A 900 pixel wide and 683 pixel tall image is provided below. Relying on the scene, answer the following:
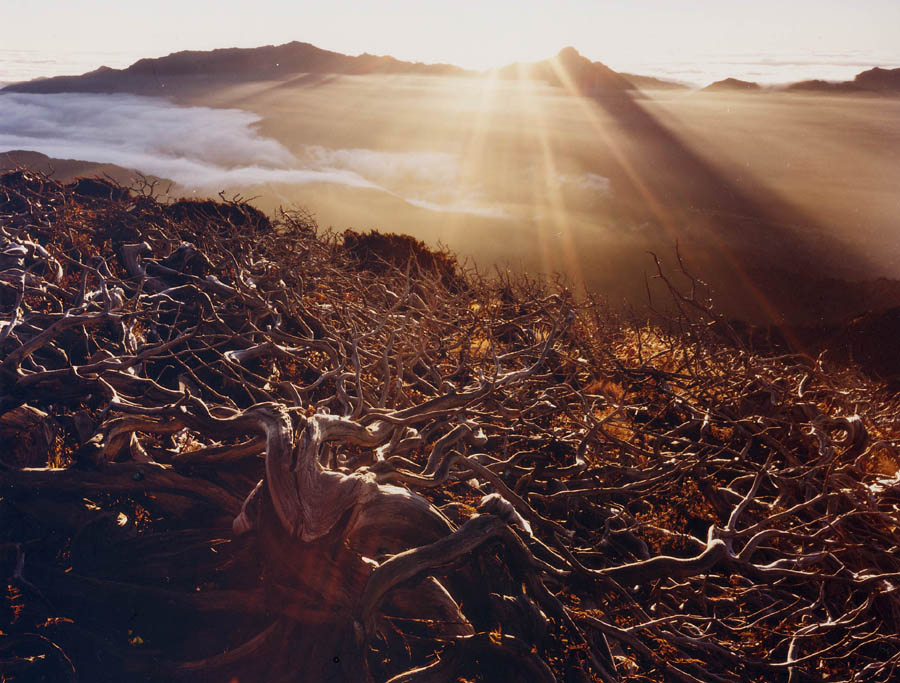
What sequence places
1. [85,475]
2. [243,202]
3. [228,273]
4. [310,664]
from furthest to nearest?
[243,202]
[228,273]
[85,475]
[310,664]

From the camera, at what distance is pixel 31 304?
8.16 metres

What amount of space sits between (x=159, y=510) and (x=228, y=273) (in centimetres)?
655

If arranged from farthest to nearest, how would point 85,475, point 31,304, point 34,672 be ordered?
point 31,304, point 85,475, point 34,672

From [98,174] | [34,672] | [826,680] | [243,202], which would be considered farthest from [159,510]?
[98,174]

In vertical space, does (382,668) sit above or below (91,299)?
below

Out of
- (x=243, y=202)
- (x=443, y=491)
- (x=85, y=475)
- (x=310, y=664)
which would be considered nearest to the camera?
(x=310, y=664)

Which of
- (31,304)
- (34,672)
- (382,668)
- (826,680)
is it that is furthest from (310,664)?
(31,304)

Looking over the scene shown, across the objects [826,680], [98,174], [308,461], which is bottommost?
[826,680]

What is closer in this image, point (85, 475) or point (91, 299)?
point (85, 475)

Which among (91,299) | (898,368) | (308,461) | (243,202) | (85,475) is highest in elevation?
(243,202)

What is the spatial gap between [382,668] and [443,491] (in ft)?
5.98

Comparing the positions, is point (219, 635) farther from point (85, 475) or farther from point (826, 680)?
point (826, 680)

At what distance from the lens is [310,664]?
3.00m

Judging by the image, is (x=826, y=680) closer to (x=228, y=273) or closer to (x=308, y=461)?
(x=308, y=461)
